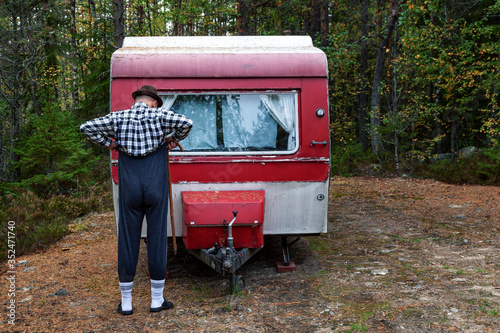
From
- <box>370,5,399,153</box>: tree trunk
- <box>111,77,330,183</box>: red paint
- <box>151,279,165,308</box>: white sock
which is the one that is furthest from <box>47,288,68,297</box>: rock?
<box>370,5,399,153</box>: tree trunk

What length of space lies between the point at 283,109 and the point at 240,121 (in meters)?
0.53

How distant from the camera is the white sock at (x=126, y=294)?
3975 mm

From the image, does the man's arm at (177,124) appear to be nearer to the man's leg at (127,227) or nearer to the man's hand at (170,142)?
the man's hand at (170,142)

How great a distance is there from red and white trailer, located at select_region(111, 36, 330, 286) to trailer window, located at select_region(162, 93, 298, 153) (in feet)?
0.04

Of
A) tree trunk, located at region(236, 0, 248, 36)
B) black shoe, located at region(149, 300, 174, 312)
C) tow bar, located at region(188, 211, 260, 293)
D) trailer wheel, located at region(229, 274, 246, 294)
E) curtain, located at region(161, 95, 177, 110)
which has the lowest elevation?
black shoe, located at region(149, 300, 174, 312)

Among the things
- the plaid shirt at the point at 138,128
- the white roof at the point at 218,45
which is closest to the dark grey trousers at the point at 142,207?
the plaid shirt at the point at 138,128

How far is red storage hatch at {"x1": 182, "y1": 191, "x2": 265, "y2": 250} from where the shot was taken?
4.30 metres

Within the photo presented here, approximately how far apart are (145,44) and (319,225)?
3.10 m

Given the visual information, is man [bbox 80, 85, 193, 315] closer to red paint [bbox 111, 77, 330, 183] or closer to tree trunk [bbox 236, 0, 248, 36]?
red paint [bbox 111, 77, 330, 183]

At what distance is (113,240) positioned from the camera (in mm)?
7043

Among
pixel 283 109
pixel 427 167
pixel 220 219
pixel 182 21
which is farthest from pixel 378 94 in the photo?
pixel 220 219

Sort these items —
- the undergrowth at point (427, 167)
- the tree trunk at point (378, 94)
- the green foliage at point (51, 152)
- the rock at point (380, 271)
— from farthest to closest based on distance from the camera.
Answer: the tree trunk at point (378, 94)
the undergrowth at point (427, 167)
the green foliage at point (51, 152)
the rock at point (380, 271)

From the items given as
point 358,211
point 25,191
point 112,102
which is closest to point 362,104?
point 358,211

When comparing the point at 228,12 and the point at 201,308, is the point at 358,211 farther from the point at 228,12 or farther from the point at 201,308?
the point at 228,12
